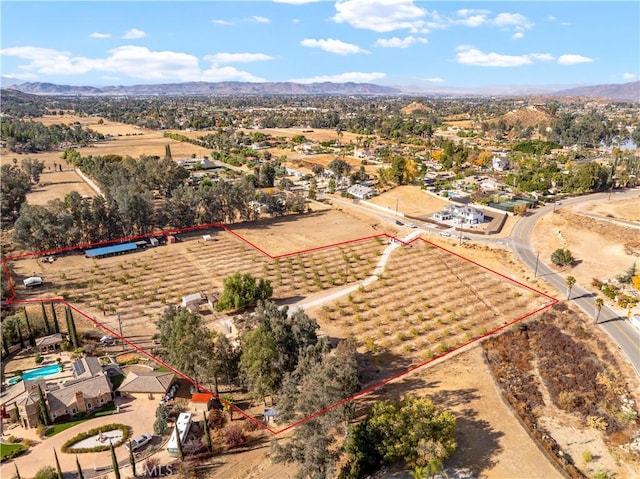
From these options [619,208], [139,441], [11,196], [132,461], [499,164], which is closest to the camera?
[132,461]

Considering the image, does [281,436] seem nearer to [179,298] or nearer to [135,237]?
[179,298]

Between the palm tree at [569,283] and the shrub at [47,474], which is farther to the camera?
the palm tree at [569,283]

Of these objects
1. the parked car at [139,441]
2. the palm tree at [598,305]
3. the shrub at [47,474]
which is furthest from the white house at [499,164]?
the shrub at [47,474]

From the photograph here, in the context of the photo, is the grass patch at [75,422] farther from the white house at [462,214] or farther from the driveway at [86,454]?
the white house at [462,214]

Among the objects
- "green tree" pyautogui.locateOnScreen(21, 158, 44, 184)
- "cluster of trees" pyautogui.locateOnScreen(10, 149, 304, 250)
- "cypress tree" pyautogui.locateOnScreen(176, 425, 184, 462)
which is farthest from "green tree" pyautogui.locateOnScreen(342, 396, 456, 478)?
"green tree" pyautogui.locateOnScreen(21, 158, 44, 184)

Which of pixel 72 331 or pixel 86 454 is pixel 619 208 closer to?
pixel 72 331

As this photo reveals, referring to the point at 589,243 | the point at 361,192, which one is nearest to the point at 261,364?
the point at 589,243
